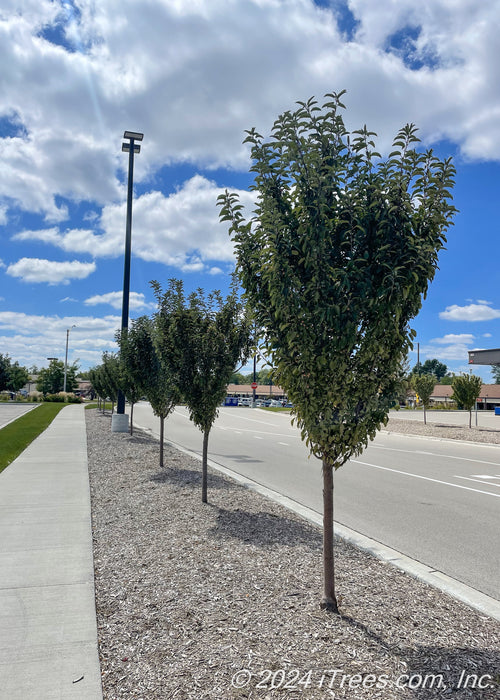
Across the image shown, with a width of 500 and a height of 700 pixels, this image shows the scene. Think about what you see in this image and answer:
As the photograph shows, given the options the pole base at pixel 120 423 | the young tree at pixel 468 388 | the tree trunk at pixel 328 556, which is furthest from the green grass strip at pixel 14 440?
the young tree at pixel 468 388

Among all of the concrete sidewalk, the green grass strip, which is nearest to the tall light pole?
the green grass strip

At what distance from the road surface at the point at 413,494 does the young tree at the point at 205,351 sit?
7.95 ft

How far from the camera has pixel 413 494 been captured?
963cm

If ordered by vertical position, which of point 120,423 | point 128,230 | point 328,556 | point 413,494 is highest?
point 128,230

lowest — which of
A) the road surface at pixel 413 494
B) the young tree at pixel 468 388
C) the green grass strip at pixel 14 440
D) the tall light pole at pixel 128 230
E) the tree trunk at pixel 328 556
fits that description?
the road surface at pixel 413 494

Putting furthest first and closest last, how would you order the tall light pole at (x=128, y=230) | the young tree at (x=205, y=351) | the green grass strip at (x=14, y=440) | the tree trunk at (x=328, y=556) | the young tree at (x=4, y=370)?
the young tree at (x=4, y=370) → the tall light pole at (x=128, y=230) → the green grass strip at (x=14, y=440) → the young tree at (x=205, y=351) → the tree trunk at (x=328, y=556)

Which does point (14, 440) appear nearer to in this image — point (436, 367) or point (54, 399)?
point (54, 399)

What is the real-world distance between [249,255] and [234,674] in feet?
9.44

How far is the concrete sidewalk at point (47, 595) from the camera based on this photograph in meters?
3.12

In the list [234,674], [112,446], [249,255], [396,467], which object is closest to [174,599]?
[234,674]

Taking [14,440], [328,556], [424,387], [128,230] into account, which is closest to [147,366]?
[14,440]

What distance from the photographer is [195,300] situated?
8180 mm

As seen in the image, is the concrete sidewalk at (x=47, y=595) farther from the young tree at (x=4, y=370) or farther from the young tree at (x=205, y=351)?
the young tree at (x=4, y=370)

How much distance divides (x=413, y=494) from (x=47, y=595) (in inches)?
278
